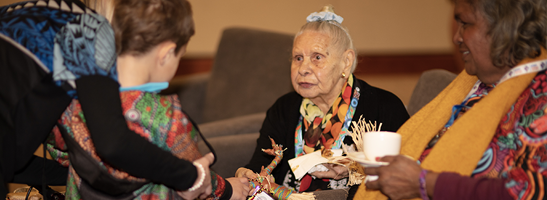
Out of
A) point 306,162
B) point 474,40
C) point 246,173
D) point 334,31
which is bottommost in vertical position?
point 246,173

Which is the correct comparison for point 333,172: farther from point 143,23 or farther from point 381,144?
point 143,23

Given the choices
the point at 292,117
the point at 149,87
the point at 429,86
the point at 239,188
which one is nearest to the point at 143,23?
the point at 149,87

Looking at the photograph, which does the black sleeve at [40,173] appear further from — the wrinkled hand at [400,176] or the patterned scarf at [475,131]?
the patterned scarf at [475,131]

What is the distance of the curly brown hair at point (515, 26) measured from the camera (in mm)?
1101

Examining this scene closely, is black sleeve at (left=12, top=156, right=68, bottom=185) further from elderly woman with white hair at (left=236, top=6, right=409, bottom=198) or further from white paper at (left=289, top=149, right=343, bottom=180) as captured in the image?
white paper at (left=289, top=149, right=343, bottom=180)

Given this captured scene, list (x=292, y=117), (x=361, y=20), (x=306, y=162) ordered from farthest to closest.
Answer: (x=361, y=20), (x=292, y=117), (x=306, y=162)

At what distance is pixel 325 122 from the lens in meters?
1.72

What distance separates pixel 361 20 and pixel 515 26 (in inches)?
180

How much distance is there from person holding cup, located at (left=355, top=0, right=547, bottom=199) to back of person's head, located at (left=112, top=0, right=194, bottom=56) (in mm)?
673

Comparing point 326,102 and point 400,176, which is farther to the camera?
point 326,102

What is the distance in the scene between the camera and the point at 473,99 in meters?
1.35

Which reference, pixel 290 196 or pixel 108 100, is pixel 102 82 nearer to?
pixel 108 100

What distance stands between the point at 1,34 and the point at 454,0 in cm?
125

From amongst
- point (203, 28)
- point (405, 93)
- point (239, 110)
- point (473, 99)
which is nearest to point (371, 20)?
point (405, 93)
